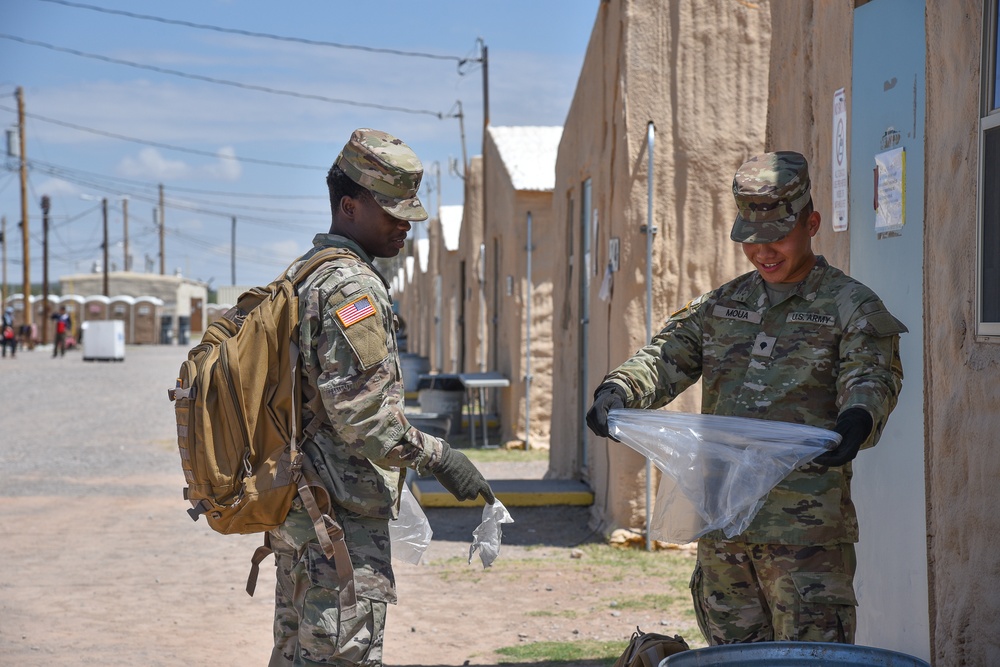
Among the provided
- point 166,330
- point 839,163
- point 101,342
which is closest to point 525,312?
point 839,163

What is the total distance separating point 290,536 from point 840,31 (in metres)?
2.92

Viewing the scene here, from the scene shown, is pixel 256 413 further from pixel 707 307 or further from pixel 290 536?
pixel 707 307

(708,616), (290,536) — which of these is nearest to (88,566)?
(290,536)

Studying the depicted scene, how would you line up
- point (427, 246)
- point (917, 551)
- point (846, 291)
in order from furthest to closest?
point (427, 246) → point (917, 551) → point (846, 291)

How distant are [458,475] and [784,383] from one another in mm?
982

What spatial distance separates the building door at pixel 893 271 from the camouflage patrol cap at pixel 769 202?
27.8 inches

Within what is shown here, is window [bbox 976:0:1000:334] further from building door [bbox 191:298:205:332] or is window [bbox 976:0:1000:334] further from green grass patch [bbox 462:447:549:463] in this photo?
building door [bbox 191:298:205:332]

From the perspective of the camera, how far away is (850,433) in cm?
279

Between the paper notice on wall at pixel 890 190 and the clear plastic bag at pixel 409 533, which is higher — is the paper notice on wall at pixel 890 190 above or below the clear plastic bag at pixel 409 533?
above

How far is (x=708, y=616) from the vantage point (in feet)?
10.9

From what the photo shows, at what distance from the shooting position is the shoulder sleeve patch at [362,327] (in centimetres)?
321

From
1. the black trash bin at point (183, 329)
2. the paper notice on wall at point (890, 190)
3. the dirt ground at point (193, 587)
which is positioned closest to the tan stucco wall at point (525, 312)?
the dirt ground at point (193, 587)

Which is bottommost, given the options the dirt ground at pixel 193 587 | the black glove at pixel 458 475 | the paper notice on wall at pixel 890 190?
the dirt ground at pixel 193 587

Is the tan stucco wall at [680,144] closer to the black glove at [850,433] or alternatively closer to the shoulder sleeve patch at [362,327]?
the shoulder sleeve patch at [362,327]
